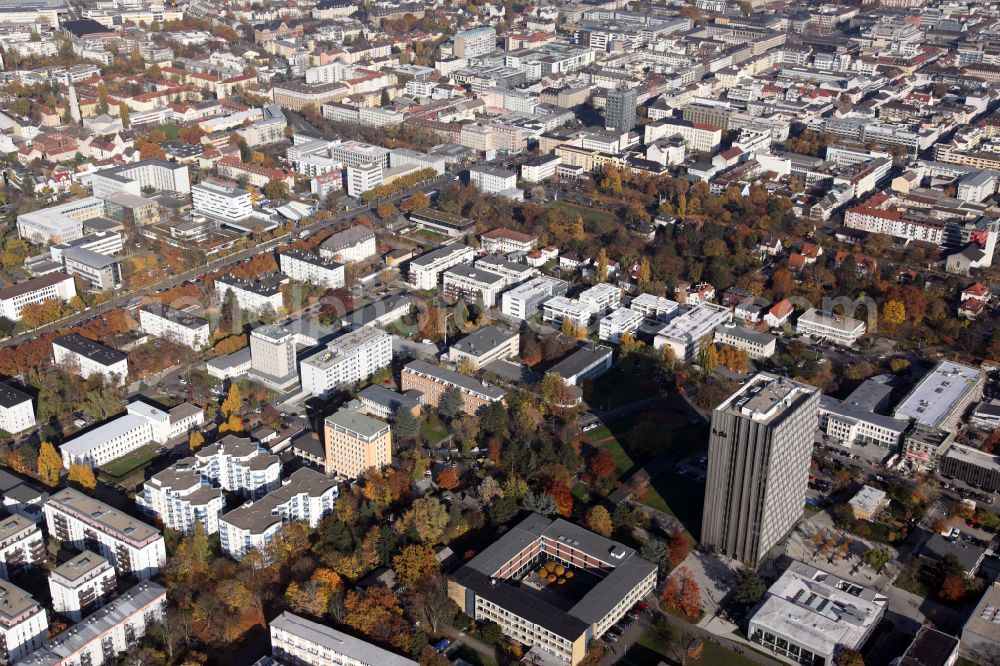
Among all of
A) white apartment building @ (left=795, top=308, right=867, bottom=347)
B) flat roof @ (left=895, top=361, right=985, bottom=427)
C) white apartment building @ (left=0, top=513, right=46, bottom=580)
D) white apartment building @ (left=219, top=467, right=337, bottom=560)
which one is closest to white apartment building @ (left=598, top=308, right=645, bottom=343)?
white apartment building @ (left=795, top=308, right=867, bottom=347)

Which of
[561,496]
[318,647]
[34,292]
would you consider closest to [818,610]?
[561,496]

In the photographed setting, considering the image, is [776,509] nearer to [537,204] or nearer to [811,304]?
[811,304]

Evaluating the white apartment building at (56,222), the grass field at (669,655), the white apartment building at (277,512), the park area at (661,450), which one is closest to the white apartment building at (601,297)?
the park area at (661,450)

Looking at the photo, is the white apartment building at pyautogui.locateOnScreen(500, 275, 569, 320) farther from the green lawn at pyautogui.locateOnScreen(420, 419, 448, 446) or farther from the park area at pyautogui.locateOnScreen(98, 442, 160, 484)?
the park area at pyautogui.locateOnScreen(98, 442, 160, 484)

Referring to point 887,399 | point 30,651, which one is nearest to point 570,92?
point 887,399

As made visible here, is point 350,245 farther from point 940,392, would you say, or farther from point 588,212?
point 940,392

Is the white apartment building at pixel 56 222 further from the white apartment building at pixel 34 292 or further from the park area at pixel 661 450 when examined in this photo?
the park area at pixel 661 450
